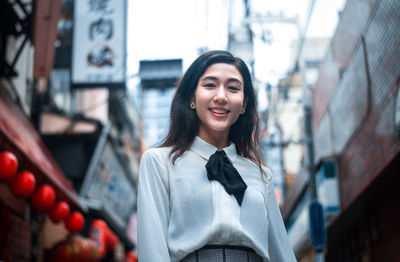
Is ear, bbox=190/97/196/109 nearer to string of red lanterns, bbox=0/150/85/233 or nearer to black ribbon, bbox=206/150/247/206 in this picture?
black ribbon, bbox=206/150/247/206

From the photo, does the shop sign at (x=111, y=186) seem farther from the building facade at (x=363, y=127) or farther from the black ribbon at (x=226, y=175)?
the black ribbon at (x=226, y=175)

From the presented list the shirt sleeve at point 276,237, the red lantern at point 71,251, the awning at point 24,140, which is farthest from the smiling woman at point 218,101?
the red lantern at point 71,251

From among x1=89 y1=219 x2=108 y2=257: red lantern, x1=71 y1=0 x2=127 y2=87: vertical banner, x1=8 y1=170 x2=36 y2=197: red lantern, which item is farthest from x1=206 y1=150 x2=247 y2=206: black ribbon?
x1=89 y1=219 x2=108 y2=257: red lantern

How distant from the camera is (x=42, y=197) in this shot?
913cm

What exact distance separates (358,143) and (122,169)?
10.7 metres

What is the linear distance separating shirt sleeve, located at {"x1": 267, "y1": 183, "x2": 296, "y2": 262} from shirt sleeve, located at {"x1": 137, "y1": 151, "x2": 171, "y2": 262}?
0.53 m

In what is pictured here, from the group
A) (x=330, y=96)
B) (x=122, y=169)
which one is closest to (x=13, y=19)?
(x=330, y=96)

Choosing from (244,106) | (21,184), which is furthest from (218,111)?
(21,184)

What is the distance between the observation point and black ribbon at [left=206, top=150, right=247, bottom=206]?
2.62 metres

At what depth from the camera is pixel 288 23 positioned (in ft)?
52.7

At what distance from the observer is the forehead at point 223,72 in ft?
9.36

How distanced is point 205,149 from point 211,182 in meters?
0.23

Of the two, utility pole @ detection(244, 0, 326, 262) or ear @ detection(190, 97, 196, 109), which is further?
utility pole @ detection(244, 0, 326, 262)

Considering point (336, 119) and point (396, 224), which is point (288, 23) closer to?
point (336, 119)
